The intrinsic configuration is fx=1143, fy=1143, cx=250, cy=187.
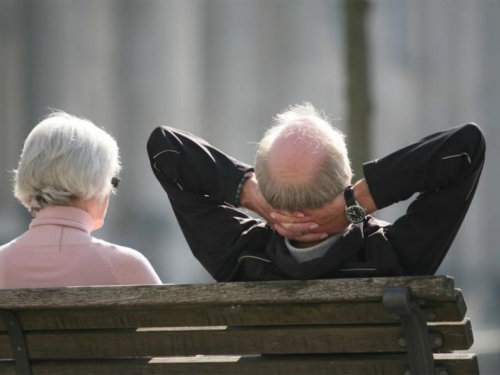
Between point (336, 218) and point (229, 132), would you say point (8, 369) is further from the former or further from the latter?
point (229, 132)

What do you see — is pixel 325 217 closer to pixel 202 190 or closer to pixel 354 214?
pixel 354 214

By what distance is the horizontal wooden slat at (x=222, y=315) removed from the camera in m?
2.65

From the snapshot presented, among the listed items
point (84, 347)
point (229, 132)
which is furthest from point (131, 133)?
point (84, 347)

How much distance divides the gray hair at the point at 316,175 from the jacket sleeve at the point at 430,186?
0.37 feet

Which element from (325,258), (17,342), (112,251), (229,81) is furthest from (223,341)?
(229,81)

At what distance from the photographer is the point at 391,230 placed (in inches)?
117

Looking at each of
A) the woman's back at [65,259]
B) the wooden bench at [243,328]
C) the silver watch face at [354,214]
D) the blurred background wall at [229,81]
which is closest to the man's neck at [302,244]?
the silver watch face at [354,214]

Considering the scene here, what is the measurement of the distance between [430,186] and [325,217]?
0.28 m

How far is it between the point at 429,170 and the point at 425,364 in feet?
1.77

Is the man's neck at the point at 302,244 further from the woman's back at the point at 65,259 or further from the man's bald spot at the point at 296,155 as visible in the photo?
the woman's back at the point at 65,259

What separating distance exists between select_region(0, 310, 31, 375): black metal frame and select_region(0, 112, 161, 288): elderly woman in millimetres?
406

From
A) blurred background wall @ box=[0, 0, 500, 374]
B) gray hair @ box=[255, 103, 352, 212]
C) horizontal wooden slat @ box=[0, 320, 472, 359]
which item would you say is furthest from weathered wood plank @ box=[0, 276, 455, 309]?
blurred background wall @ box=[0, 0, 500, 374]

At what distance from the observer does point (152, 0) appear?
8859mm

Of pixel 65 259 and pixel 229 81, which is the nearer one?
pixel 65 259
